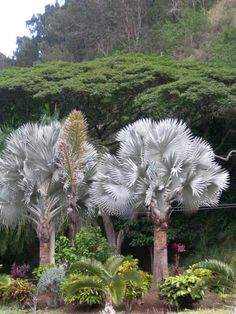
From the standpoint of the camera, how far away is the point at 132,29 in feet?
110

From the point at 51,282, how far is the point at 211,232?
8375mm

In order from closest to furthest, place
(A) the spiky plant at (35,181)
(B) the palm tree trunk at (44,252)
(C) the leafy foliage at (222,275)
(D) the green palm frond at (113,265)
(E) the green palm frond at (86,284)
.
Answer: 1. (C) the leafy foliage at (222,275)
2. (D) the green palm frond at (113,265)
3. (E) the green palm frond at (86,284)
4. (B) the palm tree trunk at (44,252)
5. (A) the spiky plant at (35,181)

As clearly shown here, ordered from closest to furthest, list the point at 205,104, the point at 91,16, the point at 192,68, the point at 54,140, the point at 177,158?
1. the point at 177,158
2. the point at 54,140
3. the point at 205,104
4. the point at 192,68
5. the point at 91,16

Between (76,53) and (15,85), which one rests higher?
(76,53)

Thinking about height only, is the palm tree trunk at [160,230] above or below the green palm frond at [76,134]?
below

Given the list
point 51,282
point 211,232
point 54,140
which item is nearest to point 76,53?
point 211,232

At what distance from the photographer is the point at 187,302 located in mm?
11281

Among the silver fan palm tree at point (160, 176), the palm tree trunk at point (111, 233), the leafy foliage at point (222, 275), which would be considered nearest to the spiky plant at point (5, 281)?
the silver fan palm tree at point (160, 176)

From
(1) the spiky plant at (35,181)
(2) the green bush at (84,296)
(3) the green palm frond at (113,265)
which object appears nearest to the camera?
(3) the green palm frond at (113,265)

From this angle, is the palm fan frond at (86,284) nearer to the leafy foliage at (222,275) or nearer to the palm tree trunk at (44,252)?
the leafy foliage at (222,275)

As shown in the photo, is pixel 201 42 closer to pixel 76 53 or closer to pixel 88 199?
pixel 76 53

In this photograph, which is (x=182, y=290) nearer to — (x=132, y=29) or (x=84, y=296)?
(x=84, y=296)

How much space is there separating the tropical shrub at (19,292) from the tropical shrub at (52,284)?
55cm

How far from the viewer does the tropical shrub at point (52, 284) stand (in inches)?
462
